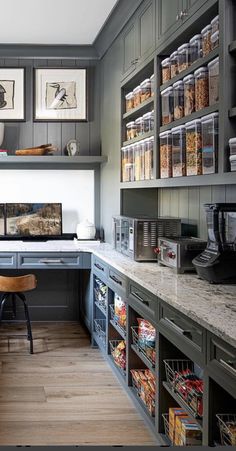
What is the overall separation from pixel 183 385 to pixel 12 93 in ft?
14.2

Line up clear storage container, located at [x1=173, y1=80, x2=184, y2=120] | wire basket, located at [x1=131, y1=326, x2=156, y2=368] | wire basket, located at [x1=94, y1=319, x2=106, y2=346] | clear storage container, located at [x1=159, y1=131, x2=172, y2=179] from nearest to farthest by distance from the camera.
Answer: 1. wire basket, located at [x1=131, y1=326, x2=156, y2=368]
2. clear storage container, located at [x1=173, y1=80, x2=184, y2=120]
3. clear storage container, located at [x1=159, y1=131, x2=172, y2=179]
4. wire basket, located at [x1=94, y1=319, x2=106, y2=346]

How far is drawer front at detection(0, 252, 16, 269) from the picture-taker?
19.2 feet

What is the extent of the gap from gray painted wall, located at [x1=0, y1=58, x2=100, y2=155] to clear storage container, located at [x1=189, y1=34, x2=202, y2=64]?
3.25 m

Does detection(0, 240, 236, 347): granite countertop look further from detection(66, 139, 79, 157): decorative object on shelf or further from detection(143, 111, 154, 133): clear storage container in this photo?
detection(66, 139, 79, 157): decorative object on shelf

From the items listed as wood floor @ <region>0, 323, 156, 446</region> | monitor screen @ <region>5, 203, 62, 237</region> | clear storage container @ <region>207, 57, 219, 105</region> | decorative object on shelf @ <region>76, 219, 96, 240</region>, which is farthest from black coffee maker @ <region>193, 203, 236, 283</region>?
monitor screen @ <region>5, 203, 62, 237</region>

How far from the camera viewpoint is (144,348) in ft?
12.5

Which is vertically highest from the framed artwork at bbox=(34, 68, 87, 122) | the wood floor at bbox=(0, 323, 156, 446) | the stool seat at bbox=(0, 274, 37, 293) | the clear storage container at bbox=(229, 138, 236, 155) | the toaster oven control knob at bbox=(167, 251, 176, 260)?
the framed artwork at bbox=(34, 68, 87, 122)

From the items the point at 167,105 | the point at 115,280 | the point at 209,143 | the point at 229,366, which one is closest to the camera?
the point at 229,366

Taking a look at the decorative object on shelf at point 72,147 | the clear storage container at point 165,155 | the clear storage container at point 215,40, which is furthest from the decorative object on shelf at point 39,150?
the clear storage container at point 215,40

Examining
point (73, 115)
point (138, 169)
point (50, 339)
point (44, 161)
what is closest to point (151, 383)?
point (138, 169)

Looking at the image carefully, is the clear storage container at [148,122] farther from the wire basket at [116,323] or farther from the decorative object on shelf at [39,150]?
the decorative object on shelf at [39,150]

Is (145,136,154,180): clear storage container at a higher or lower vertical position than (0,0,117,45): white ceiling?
lower

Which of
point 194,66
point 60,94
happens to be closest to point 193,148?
point 194,66

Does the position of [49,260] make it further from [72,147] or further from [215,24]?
[215,24]
